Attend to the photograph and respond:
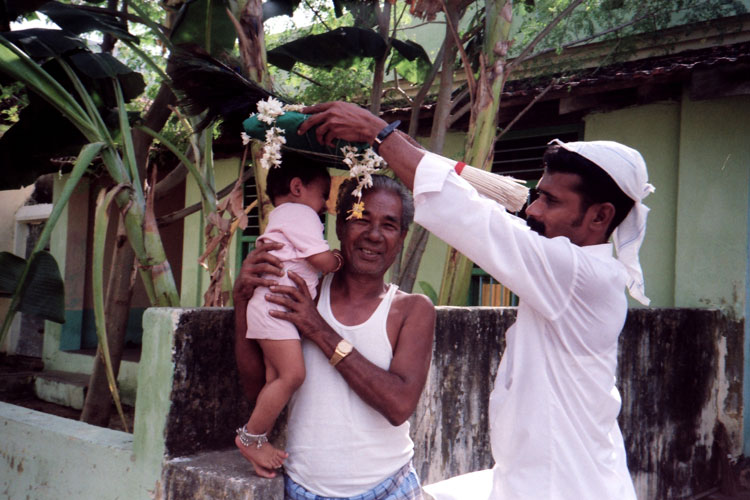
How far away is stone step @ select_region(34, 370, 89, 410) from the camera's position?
7656 millimetres

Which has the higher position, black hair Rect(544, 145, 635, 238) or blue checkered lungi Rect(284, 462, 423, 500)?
black hair Rect(544, 145, 635, 238)

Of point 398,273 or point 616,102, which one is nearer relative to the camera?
point 398,273

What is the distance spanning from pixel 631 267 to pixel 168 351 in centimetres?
134

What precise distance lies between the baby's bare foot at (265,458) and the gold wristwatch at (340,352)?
30cm

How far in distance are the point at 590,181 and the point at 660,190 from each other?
4.50 metres

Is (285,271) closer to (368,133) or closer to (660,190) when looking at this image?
(368,133)

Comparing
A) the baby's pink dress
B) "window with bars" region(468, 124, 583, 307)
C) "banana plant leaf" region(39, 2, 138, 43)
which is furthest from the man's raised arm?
"window with bars" region(468, 124, 583, 307)

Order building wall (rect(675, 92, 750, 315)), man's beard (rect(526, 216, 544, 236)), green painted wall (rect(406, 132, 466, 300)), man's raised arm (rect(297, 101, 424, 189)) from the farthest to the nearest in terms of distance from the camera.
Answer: green painted wall (rect(406, 132, 466, 300)) < building wall (rect(675, 92, 750, 315)) < man's beard (rect(526, 216, 544, 236)) < man's raised arm (rect(297, 101, 424, 189))

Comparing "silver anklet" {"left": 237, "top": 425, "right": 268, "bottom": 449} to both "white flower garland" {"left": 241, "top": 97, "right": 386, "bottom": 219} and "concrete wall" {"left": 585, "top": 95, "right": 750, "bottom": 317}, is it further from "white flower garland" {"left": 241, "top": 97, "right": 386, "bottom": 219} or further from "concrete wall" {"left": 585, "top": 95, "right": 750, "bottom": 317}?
"concrete wall" {"left": 585, "top": 95, "right": 750, "bottom": 317}

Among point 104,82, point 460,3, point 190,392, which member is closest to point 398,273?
point 460,3

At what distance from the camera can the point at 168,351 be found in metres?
2.08

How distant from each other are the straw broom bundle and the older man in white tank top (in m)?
0.26

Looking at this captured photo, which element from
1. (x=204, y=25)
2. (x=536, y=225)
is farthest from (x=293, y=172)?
(x=204, y=25)

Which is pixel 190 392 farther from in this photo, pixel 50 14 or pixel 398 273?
pixel 50 14
